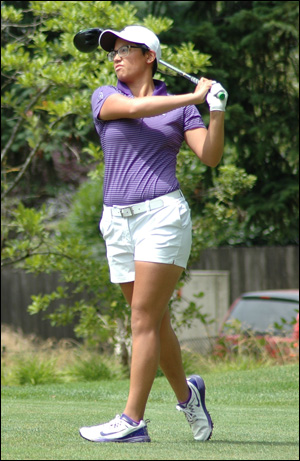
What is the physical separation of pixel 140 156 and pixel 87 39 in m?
0.99

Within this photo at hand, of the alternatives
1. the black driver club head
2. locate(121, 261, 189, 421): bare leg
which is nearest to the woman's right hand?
locate(121, 261, 189, 421): bare leg

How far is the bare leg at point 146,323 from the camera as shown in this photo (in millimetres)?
3980

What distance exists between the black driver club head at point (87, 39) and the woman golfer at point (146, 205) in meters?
0.42

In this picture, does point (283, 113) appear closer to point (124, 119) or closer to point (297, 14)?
point (297, 14)

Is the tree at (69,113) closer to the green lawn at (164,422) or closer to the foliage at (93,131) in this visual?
the foliage at (93,131)

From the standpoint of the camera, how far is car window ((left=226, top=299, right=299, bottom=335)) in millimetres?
11867

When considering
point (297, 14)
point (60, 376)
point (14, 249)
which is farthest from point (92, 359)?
point (297, 14)

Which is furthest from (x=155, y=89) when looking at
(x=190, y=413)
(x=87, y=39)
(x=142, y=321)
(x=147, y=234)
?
(x=190, y=413)

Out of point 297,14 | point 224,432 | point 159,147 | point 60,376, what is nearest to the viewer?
point 159,147

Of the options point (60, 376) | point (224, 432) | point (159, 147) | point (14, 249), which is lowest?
point (60, 376)

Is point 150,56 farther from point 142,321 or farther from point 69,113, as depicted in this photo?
point 69,113

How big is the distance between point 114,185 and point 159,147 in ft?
0.92

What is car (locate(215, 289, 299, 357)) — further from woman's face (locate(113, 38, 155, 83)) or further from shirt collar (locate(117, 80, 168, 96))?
woman's face (locate(113, 38, 155, 83))

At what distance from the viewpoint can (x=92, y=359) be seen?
10.8 m
